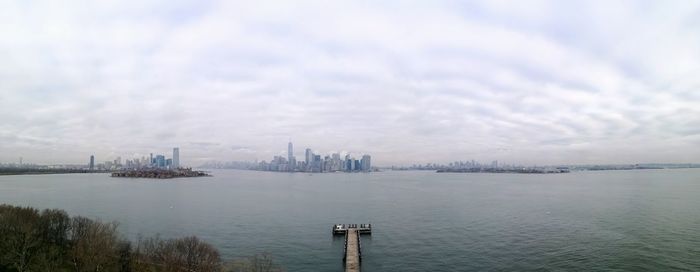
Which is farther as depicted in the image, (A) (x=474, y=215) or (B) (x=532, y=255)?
(A) (x=474, y=215)

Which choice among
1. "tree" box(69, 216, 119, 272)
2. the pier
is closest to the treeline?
"tree" box(69, 216, 119, 272)

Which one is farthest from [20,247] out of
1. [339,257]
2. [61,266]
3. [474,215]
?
[474,215]

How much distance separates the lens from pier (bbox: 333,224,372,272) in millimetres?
40781

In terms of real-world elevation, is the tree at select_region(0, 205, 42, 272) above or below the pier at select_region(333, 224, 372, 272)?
above

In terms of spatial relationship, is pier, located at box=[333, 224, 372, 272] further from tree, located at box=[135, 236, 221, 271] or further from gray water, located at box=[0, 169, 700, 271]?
tree, located at box=[135, 236, 221, 271]

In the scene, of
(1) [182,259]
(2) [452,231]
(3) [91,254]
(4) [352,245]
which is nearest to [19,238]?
(3) [91,254]

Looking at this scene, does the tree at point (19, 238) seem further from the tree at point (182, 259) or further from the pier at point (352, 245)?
the pier at point (352, 245)

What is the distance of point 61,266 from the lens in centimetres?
3167

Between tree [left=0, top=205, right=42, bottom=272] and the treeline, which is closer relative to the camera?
the treeline

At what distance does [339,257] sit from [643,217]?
166 ft

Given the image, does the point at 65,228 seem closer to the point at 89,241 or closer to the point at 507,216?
the point at 89,241

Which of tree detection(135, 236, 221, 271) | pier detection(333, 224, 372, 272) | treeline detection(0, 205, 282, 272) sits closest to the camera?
treeline detection(0, 205, 282, 272)

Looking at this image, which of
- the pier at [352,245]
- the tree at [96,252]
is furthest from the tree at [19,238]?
the pier at [352,245]

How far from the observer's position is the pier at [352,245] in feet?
134
